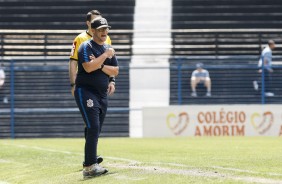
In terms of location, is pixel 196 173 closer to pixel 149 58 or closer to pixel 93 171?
pixel 93 171

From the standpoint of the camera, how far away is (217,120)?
23844 millimetres

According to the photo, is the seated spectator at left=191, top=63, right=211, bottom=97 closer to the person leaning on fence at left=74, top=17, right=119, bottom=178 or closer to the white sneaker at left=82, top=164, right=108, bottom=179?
the person leaning on fence at left=74, top=17, right=119, bottom=178

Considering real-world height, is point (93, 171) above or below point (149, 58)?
below

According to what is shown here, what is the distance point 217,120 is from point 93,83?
551 inches

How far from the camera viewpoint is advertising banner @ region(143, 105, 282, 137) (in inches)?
935

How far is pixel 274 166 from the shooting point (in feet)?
34.4

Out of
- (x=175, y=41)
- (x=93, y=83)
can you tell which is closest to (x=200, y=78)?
(x=175, y=41)

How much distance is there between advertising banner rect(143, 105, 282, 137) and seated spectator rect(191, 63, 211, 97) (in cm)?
70

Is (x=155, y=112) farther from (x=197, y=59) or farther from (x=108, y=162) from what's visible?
(x=108, y=162)

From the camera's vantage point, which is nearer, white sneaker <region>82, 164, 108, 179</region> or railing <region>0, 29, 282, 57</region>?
white sneaker <region>82, 164, 108, 179</region>

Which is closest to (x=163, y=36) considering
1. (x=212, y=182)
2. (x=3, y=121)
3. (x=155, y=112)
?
(x=155, y=112)

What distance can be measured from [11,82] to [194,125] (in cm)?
532

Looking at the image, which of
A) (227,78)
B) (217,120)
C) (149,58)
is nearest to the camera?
(217,120)

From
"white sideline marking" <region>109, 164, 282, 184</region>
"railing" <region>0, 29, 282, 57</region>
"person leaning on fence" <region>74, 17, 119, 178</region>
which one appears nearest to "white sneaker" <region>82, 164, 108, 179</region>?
"person leaning on fence" <region>74, 17, 119, 178</region>
